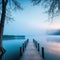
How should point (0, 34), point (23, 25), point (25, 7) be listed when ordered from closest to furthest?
point (0, 34) < point (25, 7) < point (23, 25)

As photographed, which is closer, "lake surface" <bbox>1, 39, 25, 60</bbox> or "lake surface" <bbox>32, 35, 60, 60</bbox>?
"lake surface" <bbox>1, 39, 25, 60</bbox>

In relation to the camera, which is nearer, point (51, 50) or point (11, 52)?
point (11, 52)

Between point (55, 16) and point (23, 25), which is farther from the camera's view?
point (23, 25)

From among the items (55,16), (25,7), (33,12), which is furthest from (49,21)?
(25,7)

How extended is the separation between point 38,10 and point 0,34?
6.22ft

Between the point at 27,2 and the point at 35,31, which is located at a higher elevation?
the point at 27,2

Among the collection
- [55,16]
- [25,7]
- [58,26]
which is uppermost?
[25,7]

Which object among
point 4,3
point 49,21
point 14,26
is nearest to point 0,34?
point 14,26

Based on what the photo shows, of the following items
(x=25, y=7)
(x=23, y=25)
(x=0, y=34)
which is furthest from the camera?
(x=23, y=25)

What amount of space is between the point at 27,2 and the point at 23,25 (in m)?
1.11

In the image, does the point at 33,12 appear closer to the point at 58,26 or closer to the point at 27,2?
the point at 27,2

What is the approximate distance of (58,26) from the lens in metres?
6.13

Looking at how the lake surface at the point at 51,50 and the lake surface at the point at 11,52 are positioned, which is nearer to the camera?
the lake surface at the point at 11,52

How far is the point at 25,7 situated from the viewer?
583 cm
